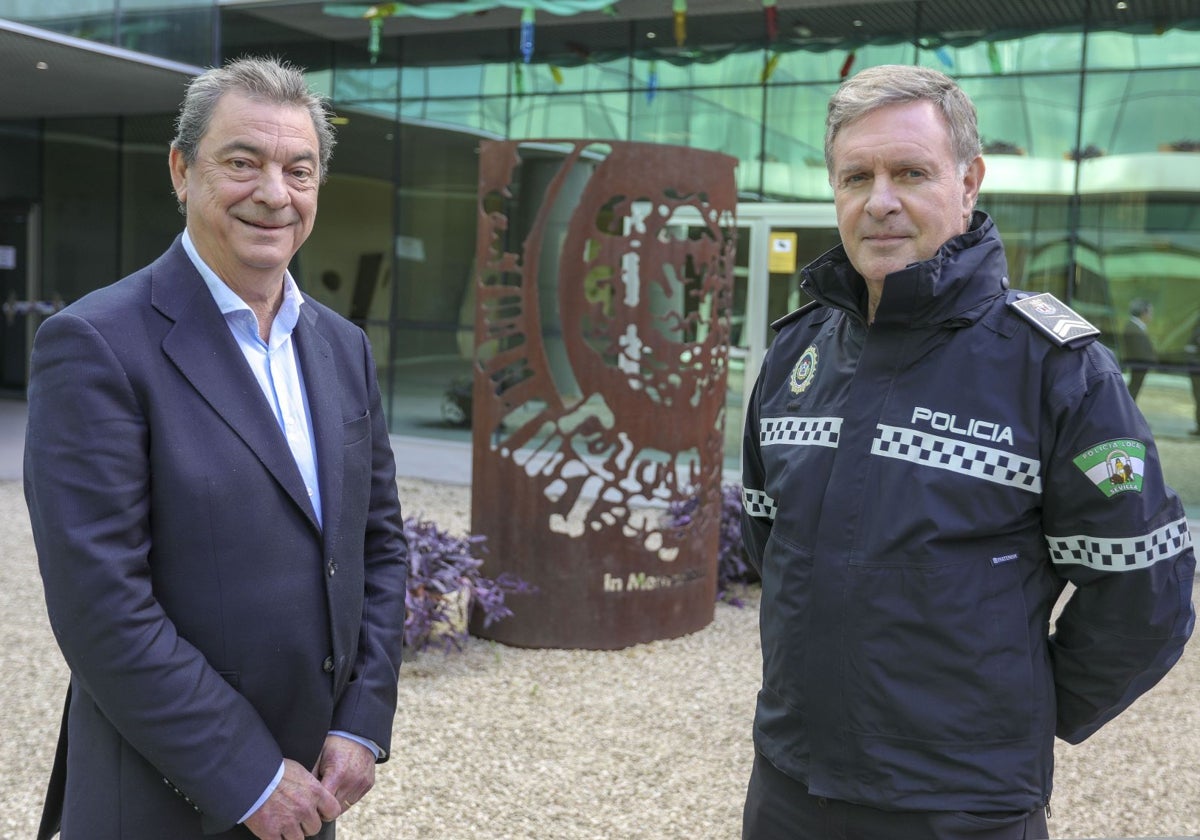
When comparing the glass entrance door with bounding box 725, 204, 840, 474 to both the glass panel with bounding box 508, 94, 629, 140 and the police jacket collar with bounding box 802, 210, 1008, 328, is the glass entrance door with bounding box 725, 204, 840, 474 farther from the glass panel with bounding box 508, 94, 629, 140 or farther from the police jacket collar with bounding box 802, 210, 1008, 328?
the police jacket collar with bounding box 802, 210, 1008, 328

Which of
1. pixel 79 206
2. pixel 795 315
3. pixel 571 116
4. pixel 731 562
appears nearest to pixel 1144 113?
pixel 571 116

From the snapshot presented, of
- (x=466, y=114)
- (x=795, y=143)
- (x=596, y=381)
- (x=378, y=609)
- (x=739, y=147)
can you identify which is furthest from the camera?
(x=466, y=114)

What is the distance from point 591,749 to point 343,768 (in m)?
2.64

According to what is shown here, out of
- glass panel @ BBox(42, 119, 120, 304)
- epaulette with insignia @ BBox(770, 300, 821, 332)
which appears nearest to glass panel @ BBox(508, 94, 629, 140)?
glass panel @ BBox(42, 119, 120, 304)

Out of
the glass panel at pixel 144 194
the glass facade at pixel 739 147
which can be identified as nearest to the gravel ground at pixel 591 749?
the glass facade at pixel 739 147

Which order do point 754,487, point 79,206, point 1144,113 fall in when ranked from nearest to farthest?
point 754,487 < point 1144,113 < point 79,206

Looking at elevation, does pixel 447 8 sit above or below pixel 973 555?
above

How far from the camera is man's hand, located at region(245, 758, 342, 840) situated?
1930 mm

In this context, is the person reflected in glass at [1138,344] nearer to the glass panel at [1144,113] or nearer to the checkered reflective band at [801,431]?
the glass panel at [1144,113]

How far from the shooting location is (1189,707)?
542cm

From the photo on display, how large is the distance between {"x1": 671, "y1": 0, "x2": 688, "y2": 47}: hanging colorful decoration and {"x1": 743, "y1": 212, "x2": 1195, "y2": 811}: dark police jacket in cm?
982

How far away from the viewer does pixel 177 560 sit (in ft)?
6.19

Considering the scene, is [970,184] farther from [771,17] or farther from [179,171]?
[771,17]

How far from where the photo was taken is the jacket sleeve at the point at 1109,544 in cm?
177
